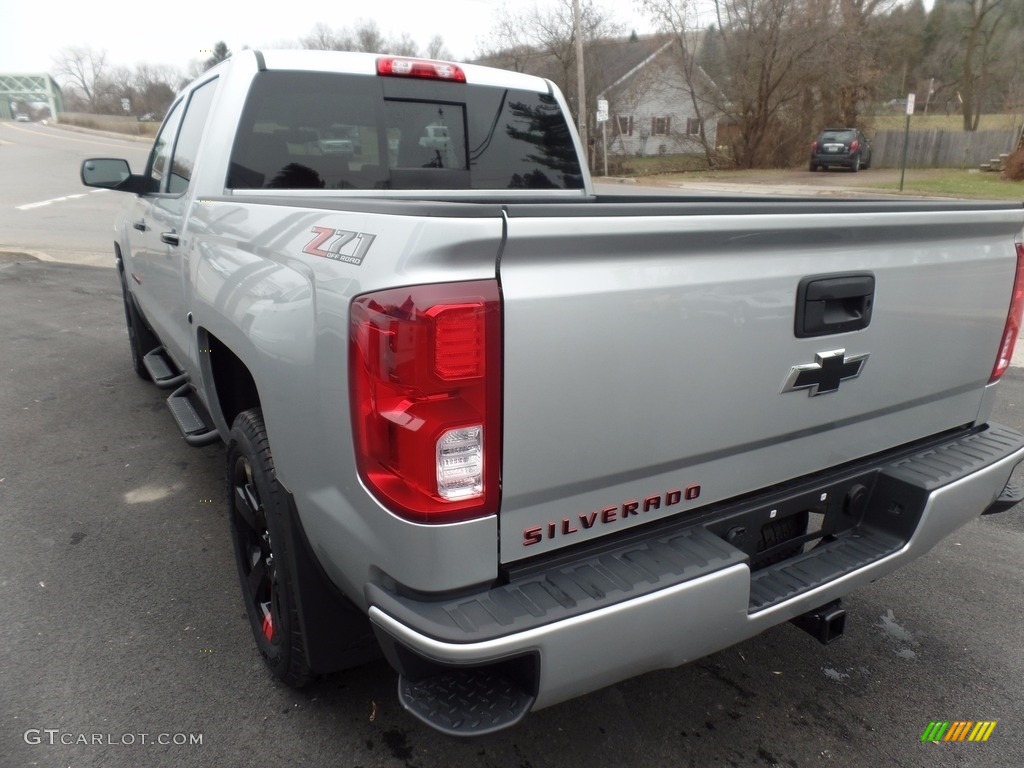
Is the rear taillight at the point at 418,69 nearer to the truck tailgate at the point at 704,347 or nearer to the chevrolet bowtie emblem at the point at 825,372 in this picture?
the truck tailgate at the point at 704,347

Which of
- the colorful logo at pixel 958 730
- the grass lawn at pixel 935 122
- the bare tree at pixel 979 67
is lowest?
the colorful logo at pixel 958 730

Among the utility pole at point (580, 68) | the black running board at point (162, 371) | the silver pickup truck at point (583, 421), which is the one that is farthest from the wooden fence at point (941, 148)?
the silver pickup truck at point (583, 421)

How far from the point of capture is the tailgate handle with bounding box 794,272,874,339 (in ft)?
6.51

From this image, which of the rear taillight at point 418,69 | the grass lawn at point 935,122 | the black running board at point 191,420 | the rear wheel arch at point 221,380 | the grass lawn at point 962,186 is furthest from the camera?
the grass lawn at point 935,122

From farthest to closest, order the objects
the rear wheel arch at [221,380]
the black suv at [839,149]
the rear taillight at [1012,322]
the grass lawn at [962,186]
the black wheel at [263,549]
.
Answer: the black suv at [839,149], the grass lawn at [962,186], the rear wheel arch at [221,380], the rear taillight at [1012,322], the black wheel at [263,549]

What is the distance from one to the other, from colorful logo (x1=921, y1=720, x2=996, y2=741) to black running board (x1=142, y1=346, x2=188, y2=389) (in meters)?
3.55

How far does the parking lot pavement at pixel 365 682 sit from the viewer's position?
7.48ft

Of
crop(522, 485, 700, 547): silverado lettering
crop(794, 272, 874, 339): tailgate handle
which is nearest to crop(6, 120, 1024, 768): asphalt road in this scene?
crop(522, 485, 700, 547): silverado lettering

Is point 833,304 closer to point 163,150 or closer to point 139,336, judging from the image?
point 163,150

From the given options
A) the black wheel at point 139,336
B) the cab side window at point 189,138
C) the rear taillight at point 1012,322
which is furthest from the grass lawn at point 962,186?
the cab side window at point 189,138

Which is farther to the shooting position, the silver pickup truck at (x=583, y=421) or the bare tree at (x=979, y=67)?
the bare tree at (x=979, y=67)

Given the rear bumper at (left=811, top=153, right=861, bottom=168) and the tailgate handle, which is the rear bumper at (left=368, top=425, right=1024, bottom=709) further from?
the rear bumper at (left=811, top=153, right=861, bottom=168)

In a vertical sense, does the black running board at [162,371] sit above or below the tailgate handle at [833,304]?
below

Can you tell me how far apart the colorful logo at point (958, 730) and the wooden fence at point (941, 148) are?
31950 millimetres
